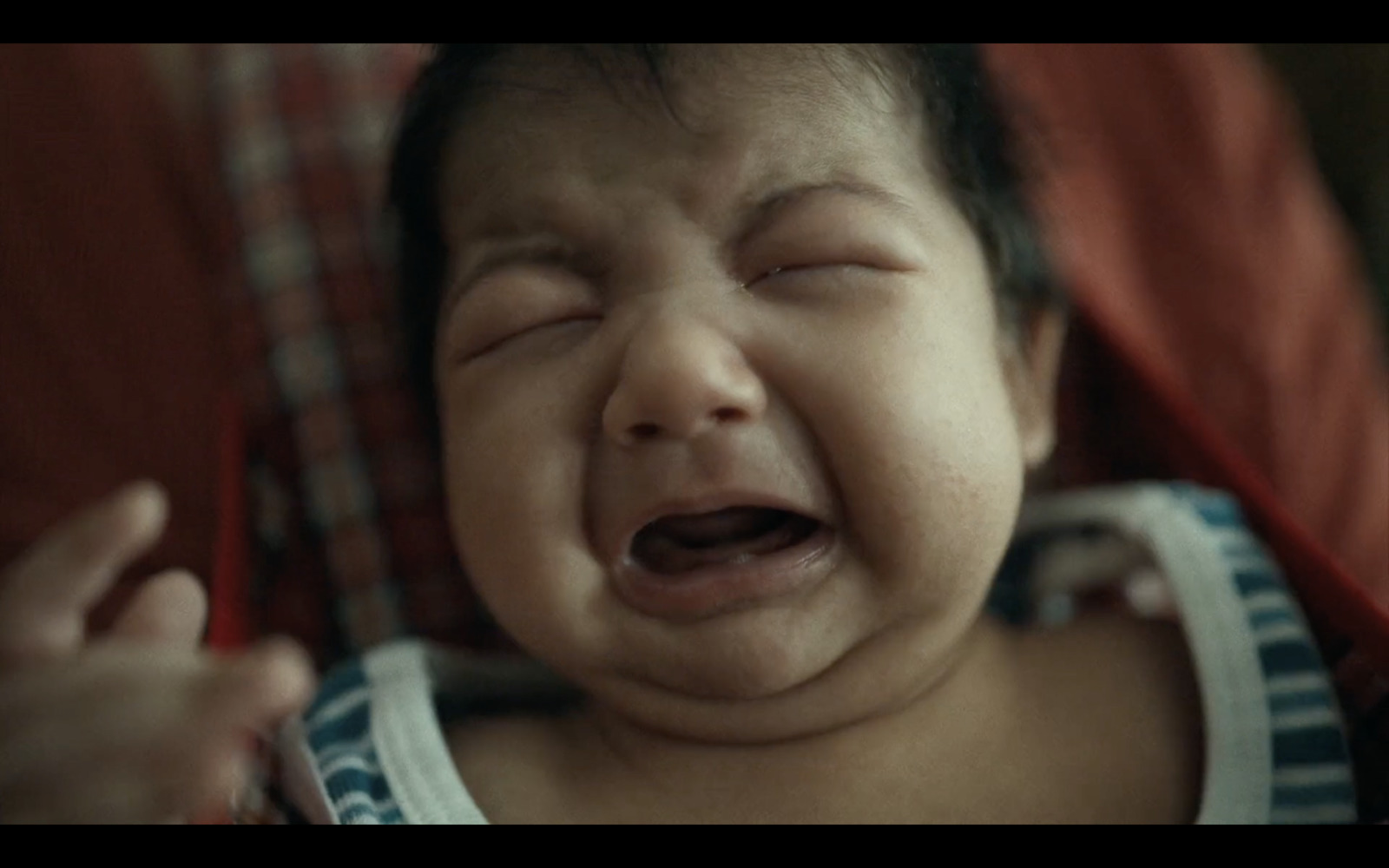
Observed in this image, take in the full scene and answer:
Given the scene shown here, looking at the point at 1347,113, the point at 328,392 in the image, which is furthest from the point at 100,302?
the point at 1347,113

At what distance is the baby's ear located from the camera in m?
0.85

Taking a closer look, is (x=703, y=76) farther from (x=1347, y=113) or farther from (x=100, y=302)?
(x=1347, y=113)

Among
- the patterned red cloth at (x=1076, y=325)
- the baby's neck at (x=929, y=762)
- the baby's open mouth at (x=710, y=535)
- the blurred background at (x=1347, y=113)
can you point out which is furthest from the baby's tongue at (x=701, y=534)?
the blurred background at (x=1347, y=113)

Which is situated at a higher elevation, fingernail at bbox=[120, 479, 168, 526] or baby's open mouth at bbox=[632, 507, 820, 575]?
fingernail at bbox=[120, 479, 168, 526]

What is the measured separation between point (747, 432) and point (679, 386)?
50 mm

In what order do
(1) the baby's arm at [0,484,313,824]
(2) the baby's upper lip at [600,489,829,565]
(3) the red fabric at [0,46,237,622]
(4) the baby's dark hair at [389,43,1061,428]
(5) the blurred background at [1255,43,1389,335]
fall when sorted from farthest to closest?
(5) the blurred background at [1255,43,1389,335] → (3) the red fabric at [0,46,237,622] → (4) the baby's dark hair at [389,43,1061,428] → (2) the baby's upper lip at [600,489,829,565] → (1) the baby's arm at [0,484,313,824]

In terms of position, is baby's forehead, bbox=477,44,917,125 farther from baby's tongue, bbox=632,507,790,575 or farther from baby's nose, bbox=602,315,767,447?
baby's tongue, bbox=632,507,790,575

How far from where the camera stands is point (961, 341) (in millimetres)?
743

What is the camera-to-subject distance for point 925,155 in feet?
2.59

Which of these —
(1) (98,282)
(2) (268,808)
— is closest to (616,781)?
(2) (268,808)

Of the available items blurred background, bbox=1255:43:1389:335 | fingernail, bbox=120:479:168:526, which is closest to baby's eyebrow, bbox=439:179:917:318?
fingernail, bbox=120:479:168:526

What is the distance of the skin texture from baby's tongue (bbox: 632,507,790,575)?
0.03 metres

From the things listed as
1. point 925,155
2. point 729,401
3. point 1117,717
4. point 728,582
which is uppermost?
point 925,155
